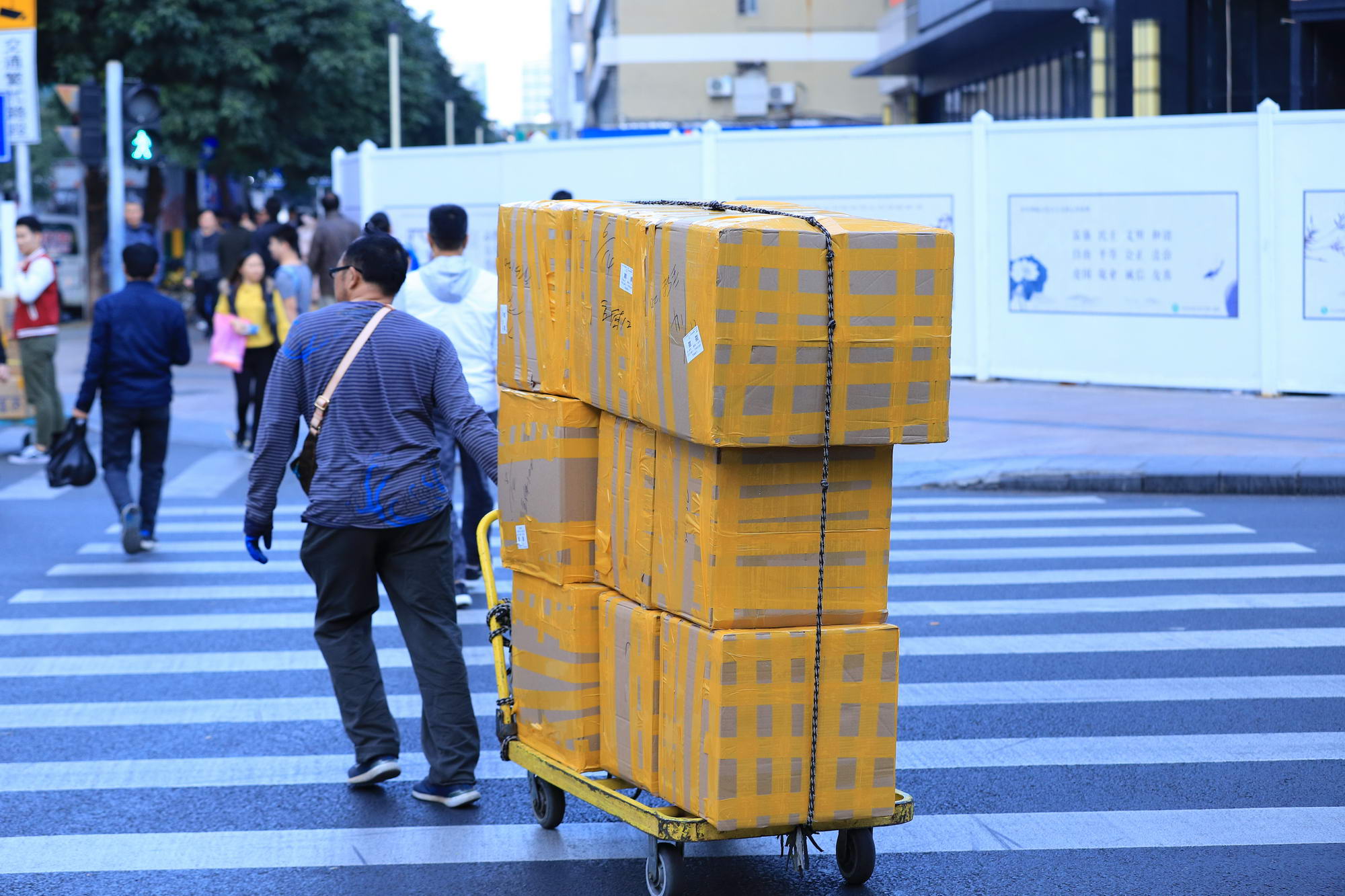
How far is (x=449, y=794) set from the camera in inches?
213

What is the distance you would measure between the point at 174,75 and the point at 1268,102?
22654mm

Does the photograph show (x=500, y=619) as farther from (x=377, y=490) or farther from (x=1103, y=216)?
(x=1103, y=216)

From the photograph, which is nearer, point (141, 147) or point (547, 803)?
point (547, 803)

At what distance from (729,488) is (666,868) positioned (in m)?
1.01

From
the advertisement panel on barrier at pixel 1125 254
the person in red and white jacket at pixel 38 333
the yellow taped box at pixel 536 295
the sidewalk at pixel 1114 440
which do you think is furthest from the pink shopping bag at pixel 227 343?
the yellow taped box at pixel 536 295

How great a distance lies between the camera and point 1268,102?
16156mm

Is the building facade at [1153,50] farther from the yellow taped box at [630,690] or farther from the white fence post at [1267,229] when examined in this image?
the yellow taped box at [630,690]

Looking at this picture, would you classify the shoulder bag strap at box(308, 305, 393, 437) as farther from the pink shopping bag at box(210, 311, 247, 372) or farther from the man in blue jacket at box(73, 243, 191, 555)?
the pink shopping bag at box(210, 311, 247, 372)

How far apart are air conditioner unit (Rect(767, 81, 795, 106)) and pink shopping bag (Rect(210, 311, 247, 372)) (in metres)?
39.6

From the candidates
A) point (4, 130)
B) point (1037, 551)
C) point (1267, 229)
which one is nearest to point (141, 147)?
point (4, 130)

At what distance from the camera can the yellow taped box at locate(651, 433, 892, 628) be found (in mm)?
4207

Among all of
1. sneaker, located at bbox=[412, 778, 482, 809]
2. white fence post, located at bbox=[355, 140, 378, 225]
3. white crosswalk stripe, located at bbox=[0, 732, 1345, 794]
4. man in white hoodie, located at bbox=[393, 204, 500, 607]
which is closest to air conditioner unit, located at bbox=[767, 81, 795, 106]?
white fence post, located at bbox=[355, 140, 378, 225]

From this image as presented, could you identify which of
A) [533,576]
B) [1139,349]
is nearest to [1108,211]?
[1139,349]

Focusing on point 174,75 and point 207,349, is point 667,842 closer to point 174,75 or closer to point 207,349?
point 207,349
